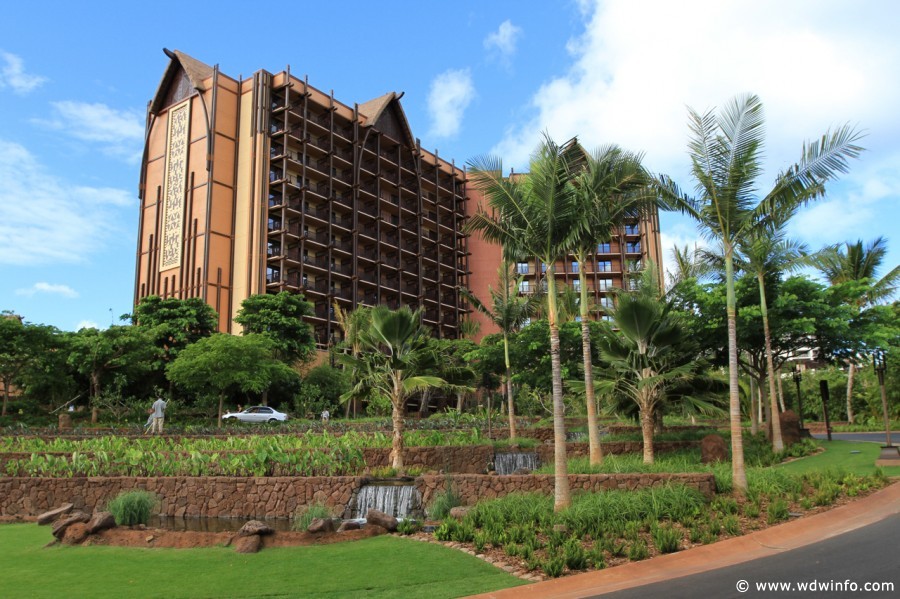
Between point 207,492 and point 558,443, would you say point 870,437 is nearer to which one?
point 558,443

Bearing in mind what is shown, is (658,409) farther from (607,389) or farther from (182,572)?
(182,572)

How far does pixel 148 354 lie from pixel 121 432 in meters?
8.90

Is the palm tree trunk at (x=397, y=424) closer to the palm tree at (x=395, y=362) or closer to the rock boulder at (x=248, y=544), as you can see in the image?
the palm tree at (x=395, y=362)

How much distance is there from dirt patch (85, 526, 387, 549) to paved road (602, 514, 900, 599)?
5251 mm

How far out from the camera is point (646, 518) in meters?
10.9

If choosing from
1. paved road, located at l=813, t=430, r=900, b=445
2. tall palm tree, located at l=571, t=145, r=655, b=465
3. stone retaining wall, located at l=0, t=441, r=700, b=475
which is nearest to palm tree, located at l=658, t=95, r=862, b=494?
tall palm tree, located at l=571, t=145, r=655, b=465

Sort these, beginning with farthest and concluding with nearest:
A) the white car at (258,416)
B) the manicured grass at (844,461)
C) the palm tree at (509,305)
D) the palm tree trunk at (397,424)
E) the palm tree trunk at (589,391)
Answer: the white car at (258,416)
the palm tree at (509,305)
the palm tree trunk at (397,424)
the palm tree trunk at (589,391)
the manicured grass at (844,461)

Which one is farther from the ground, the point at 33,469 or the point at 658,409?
the point at 658,409

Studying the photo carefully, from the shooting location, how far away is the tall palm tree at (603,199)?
13.9m

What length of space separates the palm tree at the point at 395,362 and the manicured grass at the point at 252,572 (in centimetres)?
725

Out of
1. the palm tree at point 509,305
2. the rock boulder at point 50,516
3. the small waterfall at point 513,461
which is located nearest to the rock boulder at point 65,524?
the rock boulder at point 50,516

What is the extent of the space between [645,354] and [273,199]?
42.3 m

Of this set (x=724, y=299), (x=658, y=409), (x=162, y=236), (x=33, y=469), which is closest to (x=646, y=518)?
(x=658, y=409)

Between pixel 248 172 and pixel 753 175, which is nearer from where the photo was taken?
pixel 753 175
